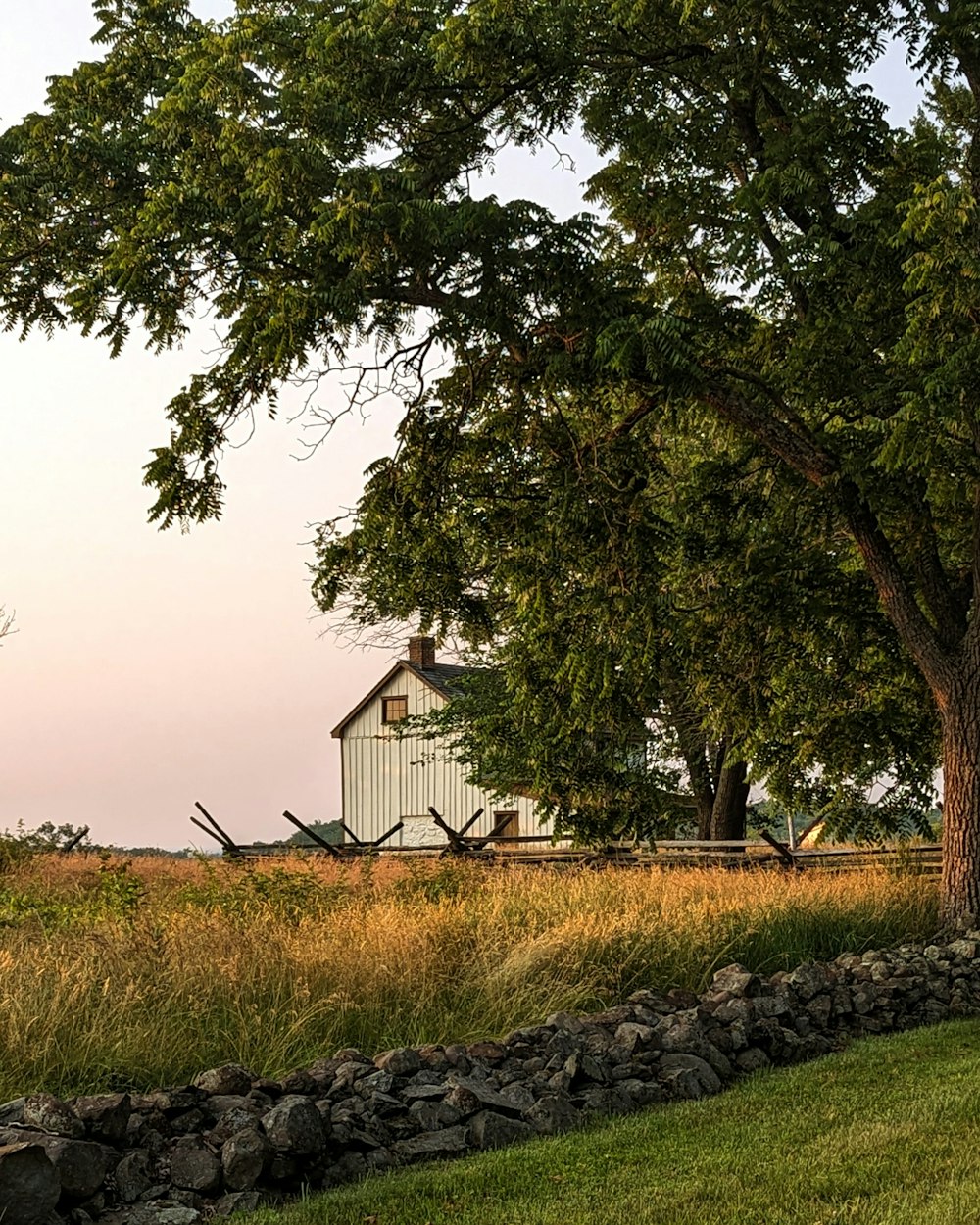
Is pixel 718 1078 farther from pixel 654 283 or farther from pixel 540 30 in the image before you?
pixel 654 283

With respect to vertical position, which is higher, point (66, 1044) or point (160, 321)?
point (160, 321)

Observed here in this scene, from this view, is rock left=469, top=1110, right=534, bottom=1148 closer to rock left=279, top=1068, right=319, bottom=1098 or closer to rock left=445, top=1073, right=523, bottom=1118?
rock left=445, top=1073, right=523, bottom=1118

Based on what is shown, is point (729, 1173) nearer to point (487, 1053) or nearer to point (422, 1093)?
point (422, 1093)

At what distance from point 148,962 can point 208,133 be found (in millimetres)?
6610

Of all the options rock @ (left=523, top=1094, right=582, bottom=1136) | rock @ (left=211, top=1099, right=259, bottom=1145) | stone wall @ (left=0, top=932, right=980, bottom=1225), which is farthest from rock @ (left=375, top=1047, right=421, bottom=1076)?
rock @ (left=211, top=1099, right=259, bottom=1145)

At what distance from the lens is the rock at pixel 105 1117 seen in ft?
20.3

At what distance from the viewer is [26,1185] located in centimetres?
550

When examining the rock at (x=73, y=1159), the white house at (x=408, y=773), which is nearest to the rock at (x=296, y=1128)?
the rock at (x=73, y=1159)

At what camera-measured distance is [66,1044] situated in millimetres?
7586

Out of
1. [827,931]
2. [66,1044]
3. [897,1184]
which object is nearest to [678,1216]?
[897,1184]

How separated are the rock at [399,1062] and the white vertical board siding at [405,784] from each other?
27722 mm

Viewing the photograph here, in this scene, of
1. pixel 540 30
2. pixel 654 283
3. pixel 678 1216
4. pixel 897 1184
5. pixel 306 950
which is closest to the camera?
pixel 678 1216

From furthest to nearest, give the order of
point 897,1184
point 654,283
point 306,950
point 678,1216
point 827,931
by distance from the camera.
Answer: point 654,283 → point 827,931 → point 306,950 → point 897,1184 → point 678,1216

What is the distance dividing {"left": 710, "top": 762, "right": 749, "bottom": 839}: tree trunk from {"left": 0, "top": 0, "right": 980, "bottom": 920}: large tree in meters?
11.0
